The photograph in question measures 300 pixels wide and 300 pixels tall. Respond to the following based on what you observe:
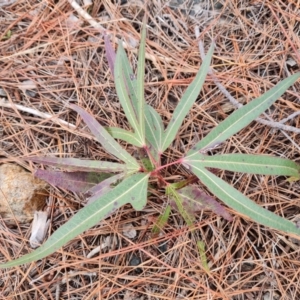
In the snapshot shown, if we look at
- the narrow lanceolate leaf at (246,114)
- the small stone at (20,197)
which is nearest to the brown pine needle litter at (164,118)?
the small stone at (20,197)

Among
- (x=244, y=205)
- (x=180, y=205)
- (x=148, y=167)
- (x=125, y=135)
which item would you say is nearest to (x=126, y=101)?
(x=125, y=135)

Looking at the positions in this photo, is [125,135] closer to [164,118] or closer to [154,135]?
[154,135]

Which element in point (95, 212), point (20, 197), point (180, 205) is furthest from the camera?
point (20, 197)

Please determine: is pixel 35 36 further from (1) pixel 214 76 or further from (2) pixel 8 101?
(1) pixel 214 76

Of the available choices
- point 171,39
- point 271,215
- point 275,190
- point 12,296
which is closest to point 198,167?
point 271,215

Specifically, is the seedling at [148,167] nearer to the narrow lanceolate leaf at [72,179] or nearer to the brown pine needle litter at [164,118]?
the narrow lanceolate leaf at [72,179]

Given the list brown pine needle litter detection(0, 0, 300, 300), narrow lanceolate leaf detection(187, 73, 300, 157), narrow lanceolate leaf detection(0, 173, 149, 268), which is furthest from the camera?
brown pine needle litter detection(0, 0, 300, 300)

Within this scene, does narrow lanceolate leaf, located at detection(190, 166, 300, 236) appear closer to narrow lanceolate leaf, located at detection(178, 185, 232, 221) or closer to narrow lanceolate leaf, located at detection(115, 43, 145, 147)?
narrow lanceolate leaf, located at detection(178, 185, 232, 221)

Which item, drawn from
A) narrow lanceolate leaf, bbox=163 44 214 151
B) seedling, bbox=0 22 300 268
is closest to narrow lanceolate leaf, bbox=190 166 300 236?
seedling, bbox=0 22 300 268

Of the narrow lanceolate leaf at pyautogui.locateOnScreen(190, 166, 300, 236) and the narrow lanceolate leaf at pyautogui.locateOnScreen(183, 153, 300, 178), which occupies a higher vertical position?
the narrow lanceolate leaf at pyautogui.locateOnScreen(183, 153, 300, 178)
